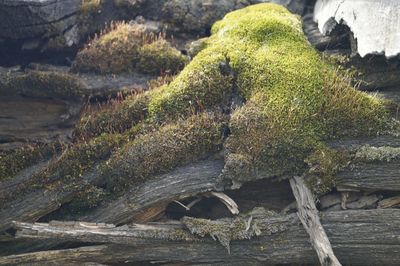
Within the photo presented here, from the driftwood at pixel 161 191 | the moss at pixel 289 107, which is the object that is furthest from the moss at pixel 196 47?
the driftwood at pixel 161 191

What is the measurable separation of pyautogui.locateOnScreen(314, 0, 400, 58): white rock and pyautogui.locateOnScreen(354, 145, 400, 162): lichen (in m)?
2.03

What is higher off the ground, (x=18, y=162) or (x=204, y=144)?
(x=204, y=144)

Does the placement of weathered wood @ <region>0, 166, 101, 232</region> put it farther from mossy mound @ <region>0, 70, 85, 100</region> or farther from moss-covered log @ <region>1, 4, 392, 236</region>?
mossy mound @ <region>0, 70, 85, 100</region>

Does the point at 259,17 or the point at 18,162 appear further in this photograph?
the point at 259,17

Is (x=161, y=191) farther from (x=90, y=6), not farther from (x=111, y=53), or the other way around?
(x=90, y=6)

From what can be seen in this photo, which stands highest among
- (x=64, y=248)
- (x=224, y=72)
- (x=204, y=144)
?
(x=224, y=72)

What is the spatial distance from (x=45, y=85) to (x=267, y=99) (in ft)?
17.8

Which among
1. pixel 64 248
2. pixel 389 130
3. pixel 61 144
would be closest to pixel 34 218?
pixel 64 248

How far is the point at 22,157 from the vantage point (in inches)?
408

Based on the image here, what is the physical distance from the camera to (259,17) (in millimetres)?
11812

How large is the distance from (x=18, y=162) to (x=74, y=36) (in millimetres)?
3975

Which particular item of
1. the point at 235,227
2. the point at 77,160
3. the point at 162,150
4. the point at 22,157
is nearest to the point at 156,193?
the point at 162,150

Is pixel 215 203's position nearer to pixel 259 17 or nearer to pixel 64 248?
pixel 64 248

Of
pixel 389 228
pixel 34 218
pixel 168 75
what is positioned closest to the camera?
pixel 389 228
